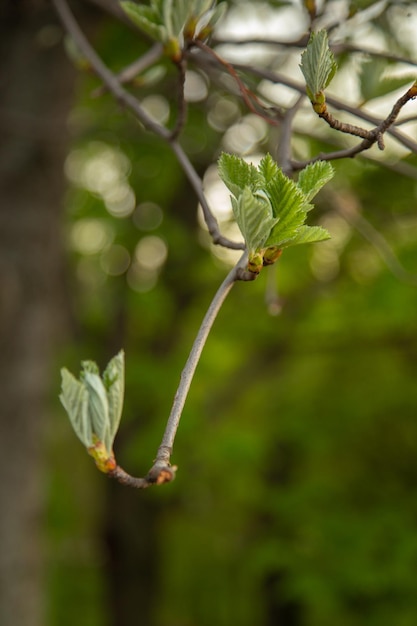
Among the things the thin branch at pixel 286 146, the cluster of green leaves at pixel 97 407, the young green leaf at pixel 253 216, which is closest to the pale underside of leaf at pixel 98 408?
the cluster of green leaves at pixel 97 407

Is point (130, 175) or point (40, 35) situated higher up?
point (40, 35)

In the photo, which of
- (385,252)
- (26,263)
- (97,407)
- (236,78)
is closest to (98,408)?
(97,407)

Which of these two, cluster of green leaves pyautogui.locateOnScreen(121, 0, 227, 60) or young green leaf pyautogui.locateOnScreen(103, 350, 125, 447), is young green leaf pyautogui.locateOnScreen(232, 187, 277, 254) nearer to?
young green leaf pyautogui.locateOnScreen(103, 350, 125, 447)

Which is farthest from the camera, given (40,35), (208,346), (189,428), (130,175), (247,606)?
(247,606)

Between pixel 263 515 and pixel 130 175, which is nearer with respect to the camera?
pixel 130 175

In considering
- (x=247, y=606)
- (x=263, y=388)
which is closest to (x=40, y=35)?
(x=263, y=388)

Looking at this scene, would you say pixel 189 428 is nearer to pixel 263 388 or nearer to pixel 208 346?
pixel 208 346
